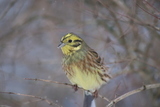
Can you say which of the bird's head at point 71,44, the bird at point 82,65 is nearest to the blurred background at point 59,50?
the bird at point 82,65

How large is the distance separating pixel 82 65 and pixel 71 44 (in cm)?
35

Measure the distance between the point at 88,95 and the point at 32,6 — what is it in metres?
4.82

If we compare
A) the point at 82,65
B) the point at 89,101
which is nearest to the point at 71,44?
the point at 82,65

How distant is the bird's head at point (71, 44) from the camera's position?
506cm

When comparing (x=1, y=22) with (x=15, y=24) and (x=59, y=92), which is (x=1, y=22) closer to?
(x=15, y=24)

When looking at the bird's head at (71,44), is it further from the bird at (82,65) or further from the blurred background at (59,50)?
the blurred background at (59,50)

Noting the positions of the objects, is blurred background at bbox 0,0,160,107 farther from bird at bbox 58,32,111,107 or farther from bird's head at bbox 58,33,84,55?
bird's head at bbox 58,33,84,55

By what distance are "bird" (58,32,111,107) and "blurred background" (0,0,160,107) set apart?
2.87ft

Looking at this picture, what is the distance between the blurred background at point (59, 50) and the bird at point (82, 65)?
2.87 feet

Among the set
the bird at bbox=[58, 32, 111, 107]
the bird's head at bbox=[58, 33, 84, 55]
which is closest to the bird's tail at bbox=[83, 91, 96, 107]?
the bird at bbox=[58, 32, 111, 107]

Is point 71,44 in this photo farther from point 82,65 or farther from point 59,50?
point 59,50

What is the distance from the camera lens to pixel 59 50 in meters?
9.03

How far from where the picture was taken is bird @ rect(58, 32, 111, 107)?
5.19 meters

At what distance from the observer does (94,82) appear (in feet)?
17.7
